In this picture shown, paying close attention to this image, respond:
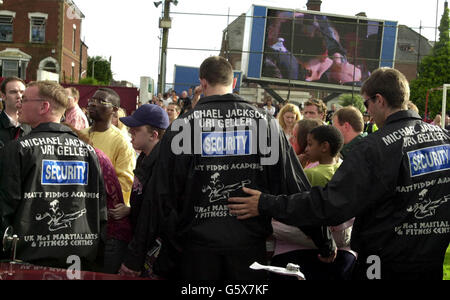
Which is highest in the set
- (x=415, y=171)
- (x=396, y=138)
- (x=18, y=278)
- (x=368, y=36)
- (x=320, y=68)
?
(x=368, y=36)

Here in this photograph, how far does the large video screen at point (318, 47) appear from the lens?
26.4 meters

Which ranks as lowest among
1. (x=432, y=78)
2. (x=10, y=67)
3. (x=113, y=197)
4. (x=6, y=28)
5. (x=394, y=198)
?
(x=113, y=197)

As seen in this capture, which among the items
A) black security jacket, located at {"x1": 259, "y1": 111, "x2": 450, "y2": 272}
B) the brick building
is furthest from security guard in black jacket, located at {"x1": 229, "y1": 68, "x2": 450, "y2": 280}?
the brick building

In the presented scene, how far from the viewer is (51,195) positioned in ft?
10.0

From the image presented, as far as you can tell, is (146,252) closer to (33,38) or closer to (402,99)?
(402,99)

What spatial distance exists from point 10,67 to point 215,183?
38.5m

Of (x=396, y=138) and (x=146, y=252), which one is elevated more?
(x=396, y=138)

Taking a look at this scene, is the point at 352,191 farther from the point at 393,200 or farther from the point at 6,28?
the point at 6,28

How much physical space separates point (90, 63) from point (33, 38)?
2889cm

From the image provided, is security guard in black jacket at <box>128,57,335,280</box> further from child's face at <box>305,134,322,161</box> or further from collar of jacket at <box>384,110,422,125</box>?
collar of jacket at <box>384,110,422,125</box>

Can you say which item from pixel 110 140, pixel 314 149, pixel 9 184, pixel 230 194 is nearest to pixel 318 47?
pixel 110 140

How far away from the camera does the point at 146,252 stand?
10.3ft

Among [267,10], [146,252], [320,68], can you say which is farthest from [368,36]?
[146,252]

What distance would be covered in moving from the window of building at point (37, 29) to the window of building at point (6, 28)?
60.5 inches
